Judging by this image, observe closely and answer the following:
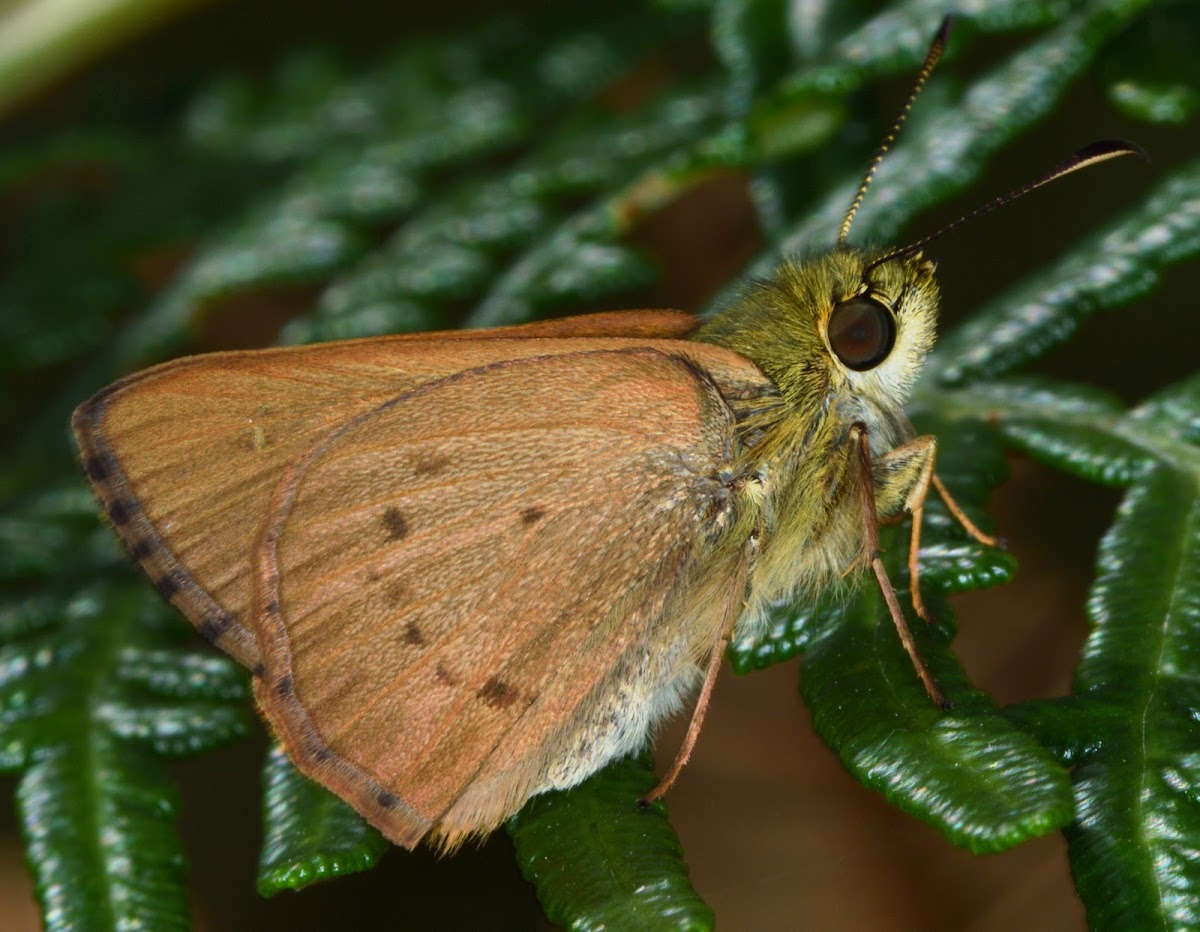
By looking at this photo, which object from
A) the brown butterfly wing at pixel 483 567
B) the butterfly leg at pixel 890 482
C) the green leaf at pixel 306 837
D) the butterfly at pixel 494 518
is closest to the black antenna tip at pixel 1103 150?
the butterfly at pixel 494 518

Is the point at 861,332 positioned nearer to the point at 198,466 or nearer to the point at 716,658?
the point at 716,658

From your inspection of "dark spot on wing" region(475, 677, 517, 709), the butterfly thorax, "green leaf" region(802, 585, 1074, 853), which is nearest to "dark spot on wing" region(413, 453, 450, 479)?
"dark spot on wing" region(475, 677, 517, 709)

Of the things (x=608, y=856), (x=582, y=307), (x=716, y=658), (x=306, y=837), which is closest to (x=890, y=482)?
(x=716, y=658)

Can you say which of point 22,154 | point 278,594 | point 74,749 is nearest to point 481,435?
point 278,594

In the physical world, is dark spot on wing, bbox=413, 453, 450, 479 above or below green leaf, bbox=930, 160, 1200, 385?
below

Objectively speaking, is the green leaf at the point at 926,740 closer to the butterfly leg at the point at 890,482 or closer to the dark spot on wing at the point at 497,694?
the butterfly leg at the point at 890,482

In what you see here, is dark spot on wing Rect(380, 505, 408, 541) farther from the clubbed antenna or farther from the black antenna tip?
the black antenna tip

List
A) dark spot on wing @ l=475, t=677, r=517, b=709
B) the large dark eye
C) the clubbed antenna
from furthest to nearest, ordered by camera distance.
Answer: the clubbed antenna
the large dark eye
dark spot on wing @ l=475, t=677, r=517, b=709
